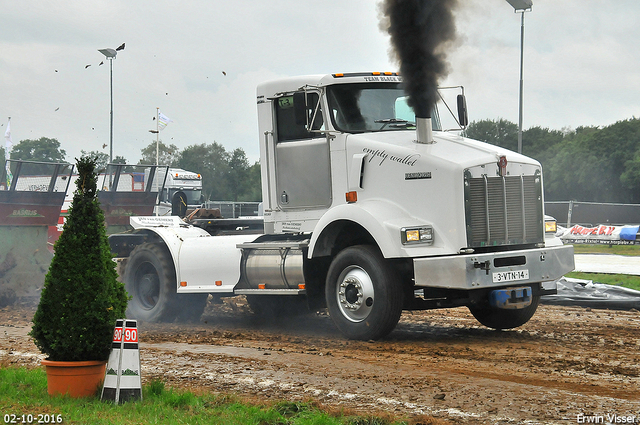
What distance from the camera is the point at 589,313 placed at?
12375 millimetres

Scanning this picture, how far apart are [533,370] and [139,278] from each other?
7.44 m

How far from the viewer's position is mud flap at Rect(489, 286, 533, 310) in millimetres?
8930

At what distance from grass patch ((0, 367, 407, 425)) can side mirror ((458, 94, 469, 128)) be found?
5868 millimetres

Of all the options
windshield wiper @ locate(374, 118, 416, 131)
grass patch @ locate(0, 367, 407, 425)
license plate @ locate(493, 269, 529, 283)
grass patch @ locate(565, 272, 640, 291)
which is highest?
windshield wiper @ locate(374, 118, 416, 131)

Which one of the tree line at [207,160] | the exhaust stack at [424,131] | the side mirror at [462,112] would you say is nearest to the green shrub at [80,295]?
the exhaust stack at [424,131]

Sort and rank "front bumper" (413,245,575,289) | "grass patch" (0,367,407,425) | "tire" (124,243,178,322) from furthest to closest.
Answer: "tire" (124,243,178,322)
"front bumper" (413,245,575,289)
"grass patch" (0,367,407,425)

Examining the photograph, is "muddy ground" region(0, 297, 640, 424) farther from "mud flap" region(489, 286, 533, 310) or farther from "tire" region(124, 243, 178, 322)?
"mud flap" region(489, 286, 533, 310)

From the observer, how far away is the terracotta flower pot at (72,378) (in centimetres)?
634

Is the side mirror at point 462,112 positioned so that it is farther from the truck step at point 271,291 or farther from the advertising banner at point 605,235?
the advertising banner at point 605,235

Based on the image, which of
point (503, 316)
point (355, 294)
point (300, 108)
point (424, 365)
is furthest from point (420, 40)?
point (424, 365)

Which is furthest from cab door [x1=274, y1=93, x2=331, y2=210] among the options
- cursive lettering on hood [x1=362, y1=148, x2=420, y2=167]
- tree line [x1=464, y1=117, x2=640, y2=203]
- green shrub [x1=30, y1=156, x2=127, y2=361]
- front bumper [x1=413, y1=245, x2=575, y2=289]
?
tree line [x1=464, y1=117, x2=640, y2=203]

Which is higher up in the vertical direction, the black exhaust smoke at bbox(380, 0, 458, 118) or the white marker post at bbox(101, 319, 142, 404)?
the black exhaust smoke at bbox(380, 0, 458, 118)

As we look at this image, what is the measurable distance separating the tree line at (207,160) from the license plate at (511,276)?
171ft

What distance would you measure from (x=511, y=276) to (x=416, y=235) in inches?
47.3
